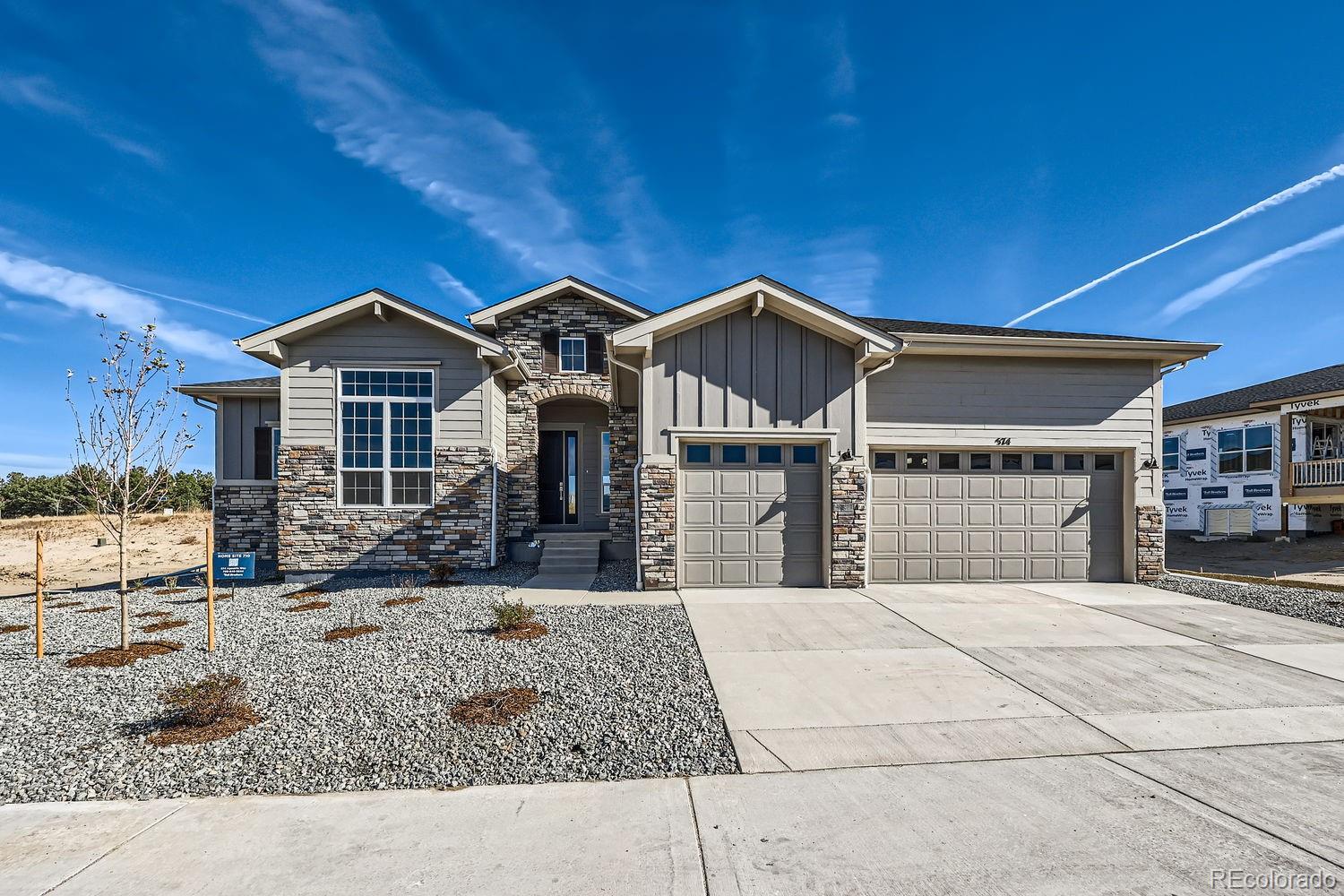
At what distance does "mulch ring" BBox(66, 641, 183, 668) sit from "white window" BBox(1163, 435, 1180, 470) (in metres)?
28.6

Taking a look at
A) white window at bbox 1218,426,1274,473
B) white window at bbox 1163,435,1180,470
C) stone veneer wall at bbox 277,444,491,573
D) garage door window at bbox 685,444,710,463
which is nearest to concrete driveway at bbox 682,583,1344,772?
garage door window at bbox 685,444,710,463

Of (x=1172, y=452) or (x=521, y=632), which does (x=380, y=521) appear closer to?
(x=521, y=632)

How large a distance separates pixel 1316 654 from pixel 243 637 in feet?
36.6

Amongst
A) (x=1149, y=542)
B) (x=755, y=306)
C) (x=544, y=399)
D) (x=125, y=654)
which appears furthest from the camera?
(x=544, y=399)

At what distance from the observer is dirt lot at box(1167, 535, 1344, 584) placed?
42.8 feet

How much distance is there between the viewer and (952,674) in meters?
5.31

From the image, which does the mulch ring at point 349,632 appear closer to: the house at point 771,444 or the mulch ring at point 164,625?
the mulch ring at point 164,625

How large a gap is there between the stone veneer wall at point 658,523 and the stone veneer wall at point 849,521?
2476 mm

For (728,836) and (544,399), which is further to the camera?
(544,399)

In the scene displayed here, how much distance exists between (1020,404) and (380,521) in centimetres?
1138

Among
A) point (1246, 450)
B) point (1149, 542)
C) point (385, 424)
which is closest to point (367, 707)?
point (385, 424)

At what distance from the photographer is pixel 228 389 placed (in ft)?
42.2

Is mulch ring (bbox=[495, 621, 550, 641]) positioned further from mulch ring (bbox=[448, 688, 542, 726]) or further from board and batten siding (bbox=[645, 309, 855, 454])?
board and batten siding (bbox=[645, 309, 855, 454])

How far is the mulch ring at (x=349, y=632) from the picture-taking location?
6.47 meters
